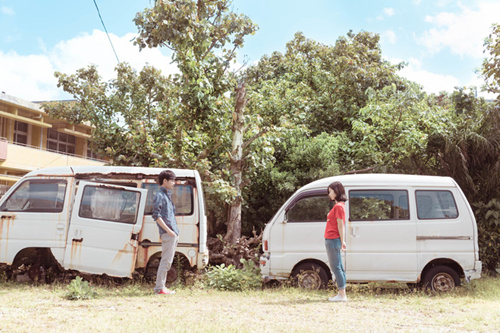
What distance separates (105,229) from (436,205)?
6102mm

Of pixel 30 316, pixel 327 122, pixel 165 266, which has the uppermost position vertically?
pixel 327 122

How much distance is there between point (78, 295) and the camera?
7.72 m

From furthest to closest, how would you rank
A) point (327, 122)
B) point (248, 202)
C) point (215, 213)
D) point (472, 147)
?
point (327, 122) < point (248, 202) < point (215, 213) < point (472, 147)

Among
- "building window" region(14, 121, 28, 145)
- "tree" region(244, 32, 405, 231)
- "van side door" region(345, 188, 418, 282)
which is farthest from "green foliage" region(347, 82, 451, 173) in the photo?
"building window" region(14, 121, 28, 145)

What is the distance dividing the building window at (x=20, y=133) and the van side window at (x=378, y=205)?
23.9 meters

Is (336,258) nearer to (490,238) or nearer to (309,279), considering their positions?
(309,279)

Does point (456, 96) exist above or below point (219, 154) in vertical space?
above

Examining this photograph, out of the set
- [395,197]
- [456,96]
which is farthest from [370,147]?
[395,197]

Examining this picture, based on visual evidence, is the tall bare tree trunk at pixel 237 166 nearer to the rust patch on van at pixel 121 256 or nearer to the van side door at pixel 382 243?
the rust patch on van at pixel 121 256

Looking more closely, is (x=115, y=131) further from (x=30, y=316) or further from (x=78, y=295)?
(x=30, y=316)

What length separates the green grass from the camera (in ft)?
18.9

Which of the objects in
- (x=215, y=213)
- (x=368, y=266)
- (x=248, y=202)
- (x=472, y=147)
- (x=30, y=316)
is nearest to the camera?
(x=30, y=316)

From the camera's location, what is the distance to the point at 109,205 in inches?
361

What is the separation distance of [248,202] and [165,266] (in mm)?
7435
